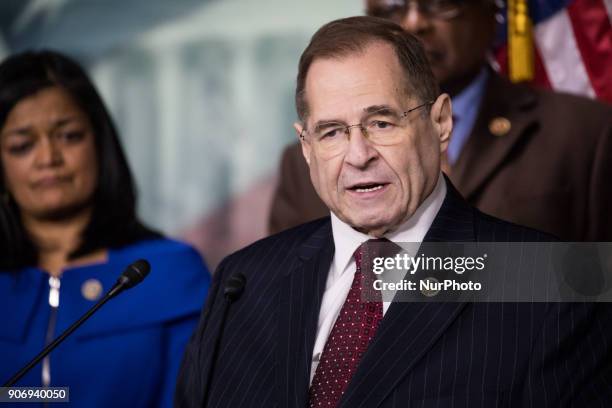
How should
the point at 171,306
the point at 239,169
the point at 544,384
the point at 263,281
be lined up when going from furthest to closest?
the point at 239,169 < the point at 171,306 < the point at 263,281 < the point at 544,384

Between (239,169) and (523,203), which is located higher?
(239,169)

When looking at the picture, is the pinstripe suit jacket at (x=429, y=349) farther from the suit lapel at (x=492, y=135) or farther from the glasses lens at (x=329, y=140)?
the suit lapel at (x=492, y=135)

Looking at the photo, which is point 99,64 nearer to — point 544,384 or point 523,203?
point 523,203

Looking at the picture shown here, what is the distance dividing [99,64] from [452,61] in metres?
1.74

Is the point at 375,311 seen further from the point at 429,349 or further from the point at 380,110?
the point at 380,110

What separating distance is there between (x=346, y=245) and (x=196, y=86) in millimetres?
2171

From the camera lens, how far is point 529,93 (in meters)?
3.30

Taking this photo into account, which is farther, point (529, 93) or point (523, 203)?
point (529, 93)

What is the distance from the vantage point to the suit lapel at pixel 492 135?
10.3 feet

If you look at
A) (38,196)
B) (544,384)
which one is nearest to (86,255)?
(38,196)

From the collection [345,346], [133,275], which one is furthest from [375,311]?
[133,275]

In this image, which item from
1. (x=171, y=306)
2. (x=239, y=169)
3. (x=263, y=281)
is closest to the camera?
(x=263, y=281)

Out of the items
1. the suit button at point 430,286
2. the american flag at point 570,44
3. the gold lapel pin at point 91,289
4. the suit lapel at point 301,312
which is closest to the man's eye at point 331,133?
the suit lapel at point 301,312

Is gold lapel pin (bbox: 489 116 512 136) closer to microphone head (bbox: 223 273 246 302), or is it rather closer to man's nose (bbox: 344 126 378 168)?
man's nose (bbox: 344 126 378 168)
